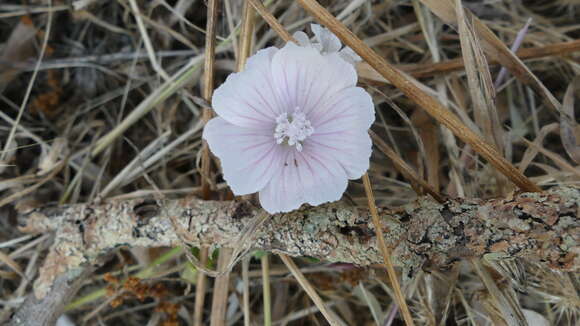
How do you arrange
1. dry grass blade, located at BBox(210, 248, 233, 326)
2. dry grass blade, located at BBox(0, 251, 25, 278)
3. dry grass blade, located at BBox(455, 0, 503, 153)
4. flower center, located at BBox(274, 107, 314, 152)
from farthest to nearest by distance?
dry grass blade, located at BBox(0, 251, 25, 278)
dry grass blade, located at BBox(210, 248, 233, 326)
dry grass blade, located at BBox(455, 0, 503, 153)
flower center, located at BBox(274, 107, 314, 152)

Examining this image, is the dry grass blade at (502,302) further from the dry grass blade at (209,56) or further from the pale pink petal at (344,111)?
the dry grass blade at (209,56)

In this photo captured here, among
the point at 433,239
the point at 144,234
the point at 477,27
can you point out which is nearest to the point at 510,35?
the point at 477,27

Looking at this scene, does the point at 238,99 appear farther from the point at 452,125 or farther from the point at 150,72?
the point at 150,72

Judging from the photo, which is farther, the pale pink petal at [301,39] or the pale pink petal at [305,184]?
the pale pink petal at [301,39]

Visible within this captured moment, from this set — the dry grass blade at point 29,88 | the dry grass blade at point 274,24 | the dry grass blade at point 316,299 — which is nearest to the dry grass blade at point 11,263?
the dry grass blade at point 29,88

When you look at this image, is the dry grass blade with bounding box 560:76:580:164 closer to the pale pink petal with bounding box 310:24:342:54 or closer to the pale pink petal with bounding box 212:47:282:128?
the pale pink petal with bounding box 310:24:342:54

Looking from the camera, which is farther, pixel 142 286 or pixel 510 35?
pixel 510 35

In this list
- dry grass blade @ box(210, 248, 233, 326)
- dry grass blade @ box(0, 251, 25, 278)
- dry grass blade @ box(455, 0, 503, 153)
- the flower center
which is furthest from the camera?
dry grass blade @ box(0, 251, 25, 278)

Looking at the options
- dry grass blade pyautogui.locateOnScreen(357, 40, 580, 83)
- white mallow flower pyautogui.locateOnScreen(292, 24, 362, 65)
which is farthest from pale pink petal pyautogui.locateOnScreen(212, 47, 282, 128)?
dry grass blade pyautogui.locateOnScreen(357, 40, 580, 83)
